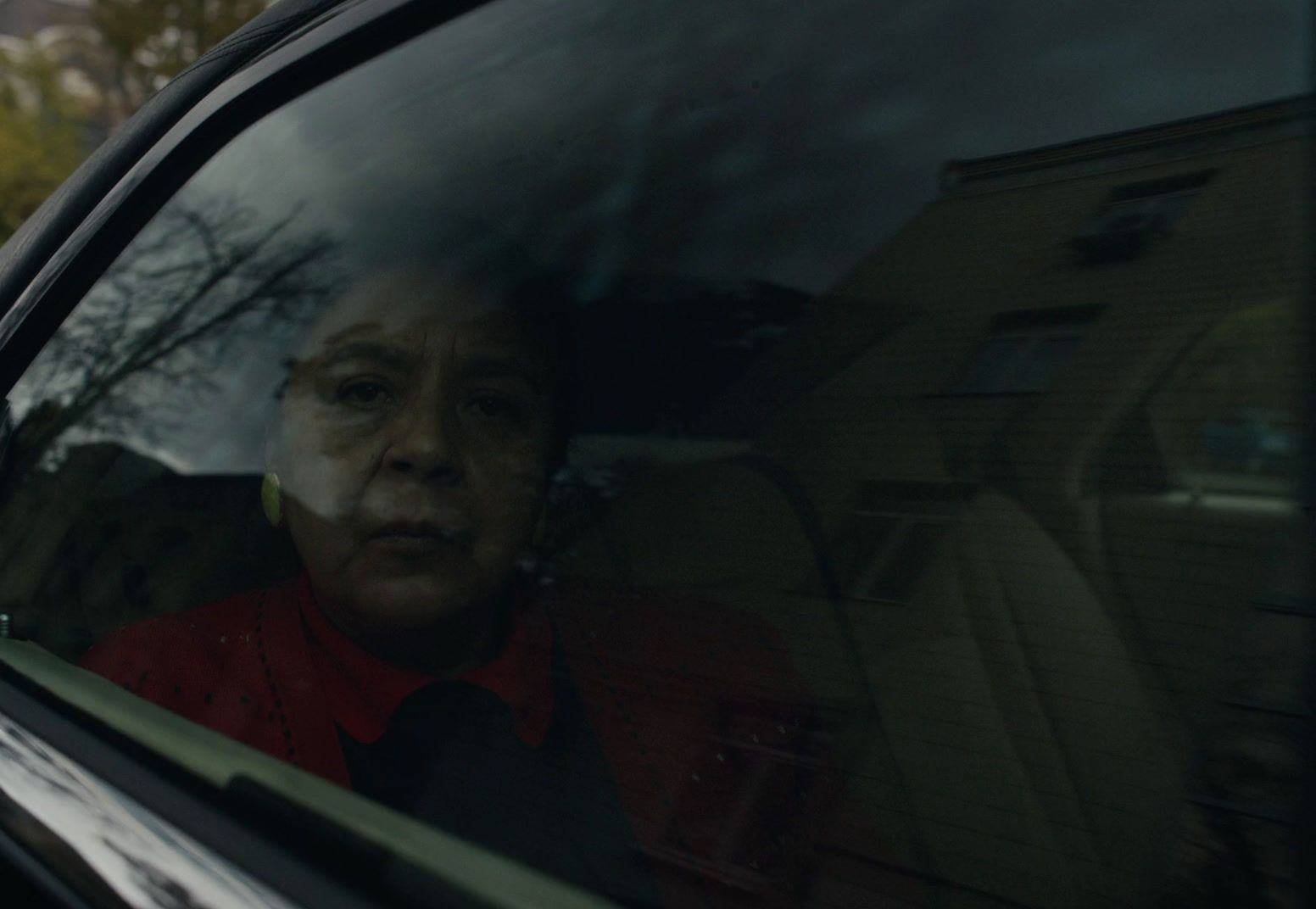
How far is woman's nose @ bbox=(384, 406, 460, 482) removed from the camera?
1.53 metres

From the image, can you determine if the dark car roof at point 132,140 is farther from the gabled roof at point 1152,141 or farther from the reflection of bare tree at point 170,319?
the gabled roof at point 1152,141

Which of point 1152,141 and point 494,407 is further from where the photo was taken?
point 494,407

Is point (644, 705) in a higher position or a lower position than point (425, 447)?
lower

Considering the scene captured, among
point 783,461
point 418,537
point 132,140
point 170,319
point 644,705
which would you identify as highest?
point 132,140

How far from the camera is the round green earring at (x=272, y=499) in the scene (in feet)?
5.73

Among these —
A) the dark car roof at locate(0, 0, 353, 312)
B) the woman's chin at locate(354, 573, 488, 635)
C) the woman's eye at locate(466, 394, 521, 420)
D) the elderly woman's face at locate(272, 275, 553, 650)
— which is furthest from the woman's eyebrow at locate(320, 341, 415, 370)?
the dark car roof at locate(0, 0, 353, 312)

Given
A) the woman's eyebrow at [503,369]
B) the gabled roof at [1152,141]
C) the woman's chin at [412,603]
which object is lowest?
the woman's chin at [412,603]

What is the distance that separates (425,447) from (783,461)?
47cm

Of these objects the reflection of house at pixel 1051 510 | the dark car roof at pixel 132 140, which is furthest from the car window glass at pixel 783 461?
the dark car roof at pixel 132 140

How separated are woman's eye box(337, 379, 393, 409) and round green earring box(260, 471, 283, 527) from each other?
17cm

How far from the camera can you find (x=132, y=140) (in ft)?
6.61

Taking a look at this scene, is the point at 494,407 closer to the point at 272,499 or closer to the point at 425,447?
the point at 425,447

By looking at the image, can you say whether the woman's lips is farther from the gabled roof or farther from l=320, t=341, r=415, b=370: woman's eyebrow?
the gabled roof

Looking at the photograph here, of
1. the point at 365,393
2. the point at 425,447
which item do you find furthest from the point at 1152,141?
the point at 365,393
